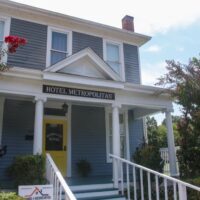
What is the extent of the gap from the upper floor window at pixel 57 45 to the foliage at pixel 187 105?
4.06 metres

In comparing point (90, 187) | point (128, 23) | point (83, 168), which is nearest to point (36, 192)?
point (90, 187)

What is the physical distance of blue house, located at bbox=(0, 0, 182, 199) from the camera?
28.6ft

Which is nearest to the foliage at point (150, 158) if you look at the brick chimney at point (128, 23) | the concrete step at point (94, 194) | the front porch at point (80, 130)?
the front porch at point (80, 130)

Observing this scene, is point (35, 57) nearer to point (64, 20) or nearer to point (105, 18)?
point (64, 20)

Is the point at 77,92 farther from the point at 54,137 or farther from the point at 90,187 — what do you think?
the point at 90,187

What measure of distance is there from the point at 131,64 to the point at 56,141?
5.09 meters

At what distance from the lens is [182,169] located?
1016 cm

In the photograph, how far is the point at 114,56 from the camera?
41.9 feet

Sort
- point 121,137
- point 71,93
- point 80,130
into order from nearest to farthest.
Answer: point 71,93, point 80,130, point 121,137

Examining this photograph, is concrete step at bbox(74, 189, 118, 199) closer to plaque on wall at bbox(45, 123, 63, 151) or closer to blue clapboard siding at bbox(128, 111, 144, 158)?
plaque on wall at bbox(45, 123, 63, 151)

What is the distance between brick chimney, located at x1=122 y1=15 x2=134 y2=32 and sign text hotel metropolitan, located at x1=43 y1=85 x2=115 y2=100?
543 cm

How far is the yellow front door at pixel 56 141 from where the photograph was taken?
10430mm

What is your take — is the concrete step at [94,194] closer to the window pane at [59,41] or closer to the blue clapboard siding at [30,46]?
the blue clapboard siding at [30,46]

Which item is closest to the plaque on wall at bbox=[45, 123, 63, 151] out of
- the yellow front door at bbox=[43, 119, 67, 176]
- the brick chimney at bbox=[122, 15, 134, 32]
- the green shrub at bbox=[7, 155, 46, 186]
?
the yellow front door at bbox=[43, 119, 67, 176]
